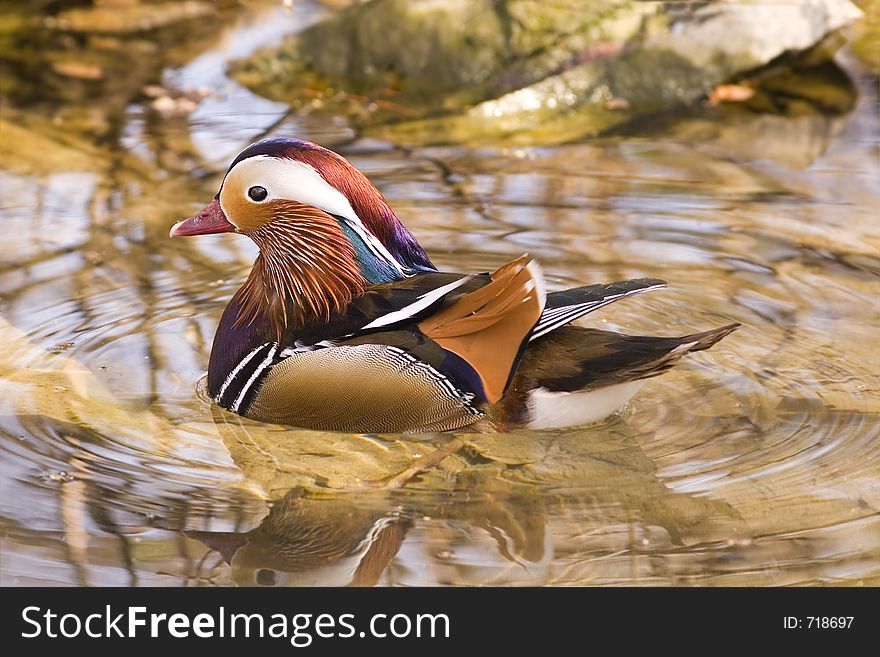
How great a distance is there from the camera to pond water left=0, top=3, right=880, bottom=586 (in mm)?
3582

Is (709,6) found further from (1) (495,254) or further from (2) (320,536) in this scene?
(2) (320,536)

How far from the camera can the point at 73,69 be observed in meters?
8.37

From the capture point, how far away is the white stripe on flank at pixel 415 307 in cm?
403

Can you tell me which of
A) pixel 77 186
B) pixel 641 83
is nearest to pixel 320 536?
pixel 77 186

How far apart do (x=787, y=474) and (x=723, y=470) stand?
0.62 feet

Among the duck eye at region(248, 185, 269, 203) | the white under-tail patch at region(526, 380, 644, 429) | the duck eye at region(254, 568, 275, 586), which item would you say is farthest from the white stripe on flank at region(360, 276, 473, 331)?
the duck eye at region(254, 568, 275, 586)

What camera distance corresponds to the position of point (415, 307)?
4035 millimetres

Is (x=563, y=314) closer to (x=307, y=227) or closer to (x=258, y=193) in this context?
(x=307, y=227)

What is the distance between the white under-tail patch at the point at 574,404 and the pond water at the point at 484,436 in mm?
61

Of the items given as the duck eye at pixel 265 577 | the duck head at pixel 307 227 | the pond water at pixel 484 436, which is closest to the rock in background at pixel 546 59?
the pond water at pixel 484 436

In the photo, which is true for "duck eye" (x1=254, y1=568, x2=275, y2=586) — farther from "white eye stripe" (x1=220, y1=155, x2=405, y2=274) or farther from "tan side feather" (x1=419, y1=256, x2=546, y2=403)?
"white eye stripe" (x1=220, y1=155, x2=405, y2=274)

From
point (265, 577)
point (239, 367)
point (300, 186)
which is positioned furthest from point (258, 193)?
point (265, 577)

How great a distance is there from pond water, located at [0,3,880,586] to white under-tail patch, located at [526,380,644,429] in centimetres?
6

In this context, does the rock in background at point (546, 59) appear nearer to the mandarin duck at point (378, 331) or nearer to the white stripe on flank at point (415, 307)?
the mandarin duck at point (378, 331)
